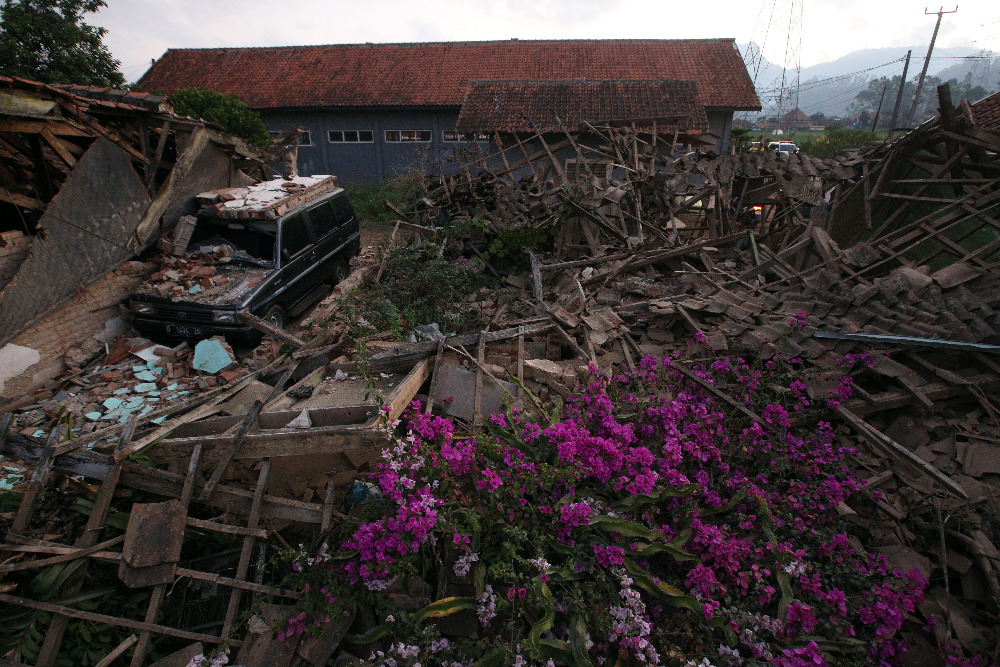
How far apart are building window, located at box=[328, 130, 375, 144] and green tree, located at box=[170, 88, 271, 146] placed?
5.97m

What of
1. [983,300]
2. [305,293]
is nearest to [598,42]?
[305,293]

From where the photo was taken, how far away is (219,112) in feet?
51.9

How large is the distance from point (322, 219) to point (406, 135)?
15.0 m

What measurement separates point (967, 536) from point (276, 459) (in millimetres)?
4712

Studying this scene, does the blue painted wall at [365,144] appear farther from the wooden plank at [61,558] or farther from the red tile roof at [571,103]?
the wooden plank at [61,558]

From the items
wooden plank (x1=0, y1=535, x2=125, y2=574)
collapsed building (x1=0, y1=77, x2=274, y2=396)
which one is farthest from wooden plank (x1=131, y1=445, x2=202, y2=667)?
collapsed building (x1=0, y1=77, x2=274, y2=396)

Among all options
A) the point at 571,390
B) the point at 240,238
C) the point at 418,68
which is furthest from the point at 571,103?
the point at 571,390

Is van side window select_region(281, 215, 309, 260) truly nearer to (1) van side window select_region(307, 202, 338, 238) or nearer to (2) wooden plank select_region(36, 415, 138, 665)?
(1) van side window select_region(307, 202, 338, 238)

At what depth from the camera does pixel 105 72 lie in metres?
14.0

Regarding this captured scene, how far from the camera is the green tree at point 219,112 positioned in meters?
15.8

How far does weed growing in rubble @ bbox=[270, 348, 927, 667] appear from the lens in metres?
2.76

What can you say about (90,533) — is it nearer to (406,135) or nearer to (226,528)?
(226,528)

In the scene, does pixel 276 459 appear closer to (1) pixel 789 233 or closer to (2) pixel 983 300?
(2) pixel 983 300

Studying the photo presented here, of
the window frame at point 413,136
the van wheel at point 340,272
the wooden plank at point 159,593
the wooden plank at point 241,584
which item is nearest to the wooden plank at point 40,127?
the van wheel at point 340,272
